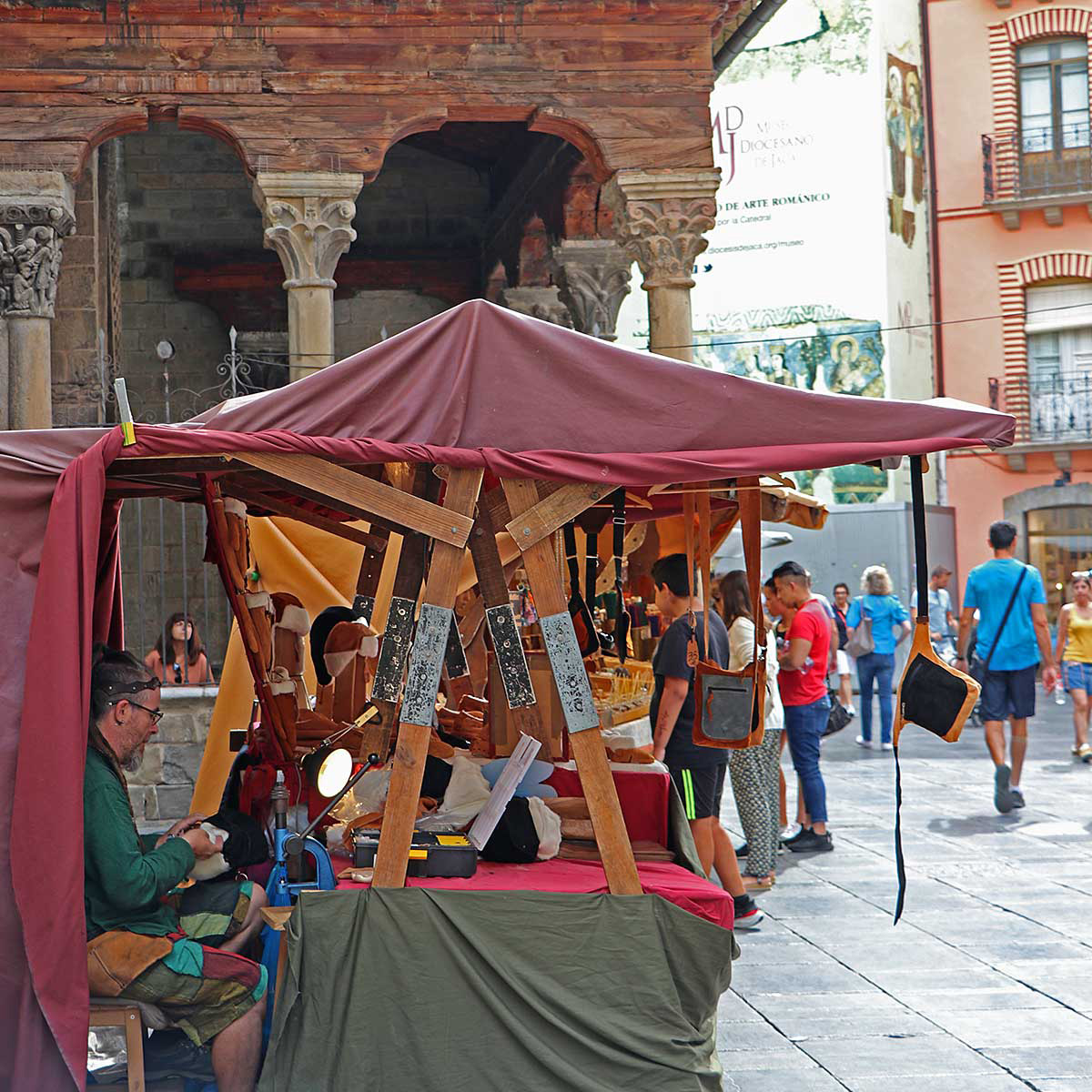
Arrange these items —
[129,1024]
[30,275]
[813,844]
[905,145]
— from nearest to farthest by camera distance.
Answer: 1. [129,1024]
2. [813,844]
3. [30,275]
4. [905,145]

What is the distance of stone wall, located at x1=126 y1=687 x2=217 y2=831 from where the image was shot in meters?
10.3

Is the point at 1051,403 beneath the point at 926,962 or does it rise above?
above

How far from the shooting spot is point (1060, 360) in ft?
90.4

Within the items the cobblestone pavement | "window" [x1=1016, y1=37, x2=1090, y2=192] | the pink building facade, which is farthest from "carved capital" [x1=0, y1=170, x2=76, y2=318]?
"window" [x1=1016, y1=37, x2=1090, y2=192]

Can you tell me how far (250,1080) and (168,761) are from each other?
6.47m

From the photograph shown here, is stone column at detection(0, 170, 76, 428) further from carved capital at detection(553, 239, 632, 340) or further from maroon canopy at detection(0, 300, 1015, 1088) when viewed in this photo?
maroon canopy at detection(0, 300, 1015, 1088)

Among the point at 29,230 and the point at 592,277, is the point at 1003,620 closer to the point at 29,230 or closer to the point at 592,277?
the point at 592,277

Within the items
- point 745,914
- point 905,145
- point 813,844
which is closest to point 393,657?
point 745,914

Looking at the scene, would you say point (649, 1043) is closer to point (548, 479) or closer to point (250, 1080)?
point (250, 1080)

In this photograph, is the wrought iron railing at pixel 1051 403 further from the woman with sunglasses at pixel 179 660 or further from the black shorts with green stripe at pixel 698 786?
the black shorts with green stripe at pixel 698 786

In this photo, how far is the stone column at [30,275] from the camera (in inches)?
405

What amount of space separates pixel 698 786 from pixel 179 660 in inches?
238

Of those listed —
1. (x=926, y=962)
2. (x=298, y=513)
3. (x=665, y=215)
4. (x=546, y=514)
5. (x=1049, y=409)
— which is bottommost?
(x=926, y=962)

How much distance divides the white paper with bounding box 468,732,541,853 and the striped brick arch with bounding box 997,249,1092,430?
24274 mm
